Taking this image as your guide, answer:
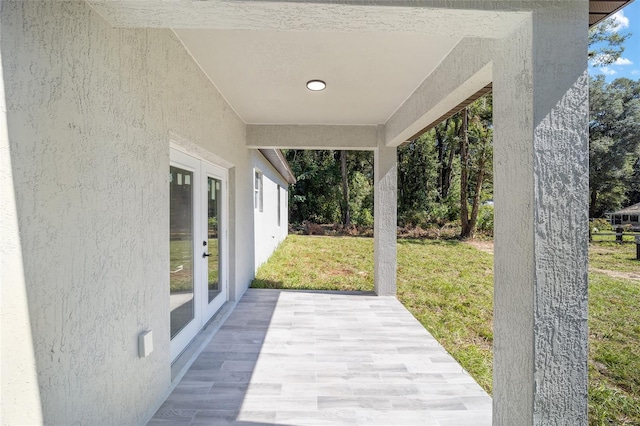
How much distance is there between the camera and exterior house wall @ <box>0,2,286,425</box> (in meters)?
1.38

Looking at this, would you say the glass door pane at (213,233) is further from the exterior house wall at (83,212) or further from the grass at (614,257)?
the grass at (614,257)

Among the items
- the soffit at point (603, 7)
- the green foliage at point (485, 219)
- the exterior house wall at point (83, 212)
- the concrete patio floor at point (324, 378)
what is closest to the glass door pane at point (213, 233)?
the concrete patio floor at point (324, 378)

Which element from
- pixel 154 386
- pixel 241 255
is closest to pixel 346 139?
pixel 241 255

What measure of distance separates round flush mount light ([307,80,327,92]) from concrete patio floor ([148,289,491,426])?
315 cm

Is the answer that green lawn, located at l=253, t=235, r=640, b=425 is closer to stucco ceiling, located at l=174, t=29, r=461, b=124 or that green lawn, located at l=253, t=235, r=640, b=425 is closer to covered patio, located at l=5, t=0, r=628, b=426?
covered patio, located at l=5, t=0, r=628, b=426

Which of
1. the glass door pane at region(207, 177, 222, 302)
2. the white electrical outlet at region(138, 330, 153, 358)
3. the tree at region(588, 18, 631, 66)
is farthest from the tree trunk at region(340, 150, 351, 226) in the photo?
the white electrical outlet at region(138, 330, 153, 358)

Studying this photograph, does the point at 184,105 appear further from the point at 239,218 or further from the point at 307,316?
the point at 307,316

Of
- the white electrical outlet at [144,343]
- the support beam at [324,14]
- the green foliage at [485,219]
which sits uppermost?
the support beam at [324,14]

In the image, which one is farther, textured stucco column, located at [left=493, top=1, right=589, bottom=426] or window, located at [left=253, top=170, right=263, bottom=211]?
window, located at [left=253, top=170, right=263, bottom=211]

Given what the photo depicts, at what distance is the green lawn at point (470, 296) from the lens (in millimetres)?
3324

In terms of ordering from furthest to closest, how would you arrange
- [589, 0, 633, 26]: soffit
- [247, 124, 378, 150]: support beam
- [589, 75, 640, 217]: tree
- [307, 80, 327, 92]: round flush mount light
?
[589, 75, 640, 217]: tree → [247, 124, 378, 150]: support beam → [307, 80, 327, 92]: round flush mount light → [589, 0, 633, 26]: soffit

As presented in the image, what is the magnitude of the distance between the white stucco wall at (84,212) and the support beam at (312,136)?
3.06 m

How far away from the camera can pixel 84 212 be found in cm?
177

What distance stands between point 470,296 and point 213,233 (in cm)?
514
